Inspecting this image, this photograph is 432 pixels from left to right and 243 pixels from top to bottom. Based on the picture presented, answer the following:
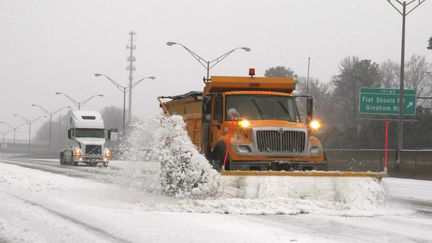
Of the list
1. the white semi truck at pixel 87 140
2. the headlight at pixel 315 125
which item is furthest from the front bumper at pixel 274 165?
the white semi truck at pixel 87 140

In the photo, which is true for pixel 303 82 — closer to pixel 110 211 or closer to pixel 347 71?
pixel 347 71

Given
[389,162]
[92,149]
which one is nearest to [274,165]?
[389,162]

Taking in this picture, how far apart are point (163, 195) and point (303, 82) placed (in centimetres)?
13504

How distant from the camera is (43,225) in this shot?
9.06 m

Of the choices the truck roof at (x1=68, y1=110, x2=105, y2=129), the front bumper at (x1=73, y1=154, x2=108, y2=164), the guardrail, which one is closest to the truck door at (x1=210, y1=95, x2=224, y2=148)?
the guardrail

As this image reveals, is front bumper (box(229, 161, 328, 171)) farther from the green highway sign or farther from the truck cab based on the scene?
the green highway sign

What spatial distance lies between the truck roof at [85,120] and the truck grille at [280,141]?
27.2m

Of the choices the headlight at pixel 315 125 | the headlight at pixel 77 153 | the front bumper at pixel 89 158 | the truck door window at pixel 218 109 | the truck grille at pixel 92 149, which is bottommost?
the front bumper at pixel 89 158

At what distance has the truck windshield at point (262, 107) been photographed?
13797 mm

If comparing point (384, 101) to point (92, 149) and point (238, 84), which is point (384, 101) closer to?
point (92, 149)

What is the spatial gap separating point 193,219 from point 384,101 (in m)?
28.6

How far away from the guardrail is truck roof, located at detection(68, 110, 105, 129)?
49.1 feet

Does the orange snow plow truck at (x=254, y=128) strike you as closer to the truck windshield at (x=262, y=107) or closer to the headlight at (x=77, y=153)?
the truck windshield at (x=262, y=107)

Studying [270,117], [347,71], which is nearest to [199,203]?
[270,117]
